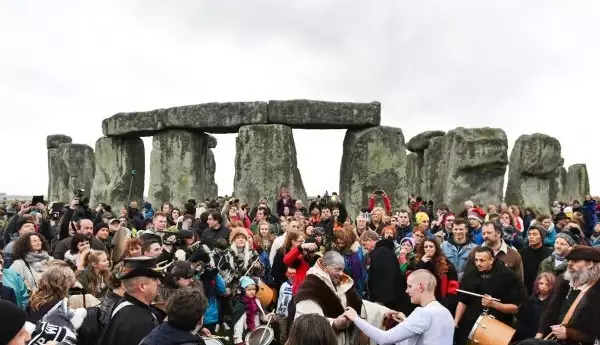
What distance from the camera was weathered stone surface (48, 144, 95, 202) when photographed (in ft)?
77.9

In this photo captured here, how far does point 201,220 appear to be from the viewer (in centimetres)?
976

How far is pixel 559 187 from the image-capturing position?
23125mm

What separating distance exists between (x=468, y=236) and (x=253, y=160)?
932 cm

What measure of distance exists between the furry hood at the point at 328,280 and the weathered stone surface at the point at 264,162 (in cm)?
1124

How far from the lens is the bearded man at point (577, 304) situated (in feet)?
14.5

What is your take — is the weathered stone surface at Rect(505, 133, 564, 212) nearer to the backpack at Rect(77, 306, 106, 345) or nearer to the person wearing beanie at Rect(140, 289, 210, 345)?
the backpack at Rect(77, 306, 106, 345)

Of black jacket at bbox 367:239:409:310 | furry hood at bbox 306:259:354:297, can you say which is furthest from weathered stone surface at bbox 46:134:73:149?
furry hood at bbox 306:259:354:297

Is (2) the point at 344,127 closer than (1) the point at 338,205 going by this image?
No

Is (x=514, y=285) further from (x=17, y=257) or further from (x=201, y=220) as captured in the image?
(x=201, y=220)

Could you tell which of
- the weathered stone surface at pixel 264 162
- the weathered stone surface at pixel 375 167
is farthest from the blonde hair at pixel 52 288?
the weathered stone surface at pixel 375 167

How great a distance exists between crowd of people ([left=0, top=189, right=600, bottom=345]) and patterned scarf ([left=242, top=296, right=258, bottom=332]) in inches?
0.5

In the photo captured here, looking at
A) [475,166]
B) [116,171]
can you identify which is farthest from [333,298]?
[116,171]

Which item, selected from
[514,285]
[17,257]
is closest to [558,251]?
[514,285]

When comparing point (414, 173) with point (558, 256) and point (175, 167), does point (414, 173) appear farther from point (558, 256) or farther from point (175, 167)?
point (558, 256)
